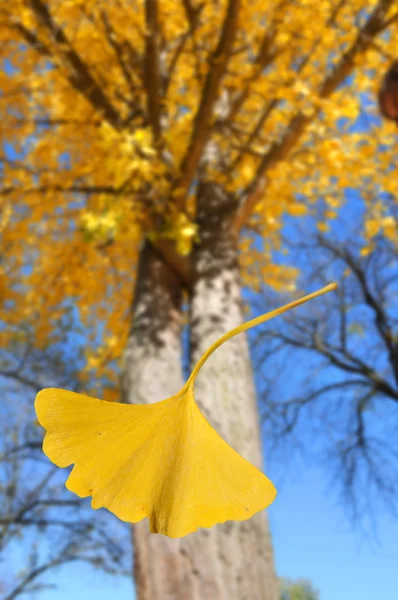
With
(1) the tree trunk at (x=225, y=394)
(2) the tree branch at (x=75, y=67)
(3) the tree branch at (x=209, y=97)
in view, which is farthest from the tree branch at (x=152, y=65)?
(1) the tree trunk at (x=225, y=394)

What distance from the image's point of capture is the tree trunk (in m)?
1.70

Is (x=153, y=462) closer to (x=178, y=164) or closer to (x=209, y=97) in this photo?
(x=209, y=97)

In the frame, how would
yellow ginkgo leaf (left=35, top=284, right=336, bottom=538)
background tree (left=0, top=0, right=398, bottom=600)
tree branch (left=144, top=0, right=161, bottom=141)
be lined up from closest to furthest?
yellow ginkgo leaf (left=35, top=284, right=336, bottom=538) < background tree (left=0, top=0, right=398, bottom=600) < tree branch (left=144, top=0, right=161, bottom=141)

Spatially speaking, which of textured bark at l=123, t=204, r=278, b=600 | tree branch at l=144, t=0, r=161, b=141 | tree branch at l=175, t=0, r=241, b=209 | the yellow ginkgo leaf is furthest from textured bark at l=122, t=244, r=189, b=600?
the yellow ginkgo leaf

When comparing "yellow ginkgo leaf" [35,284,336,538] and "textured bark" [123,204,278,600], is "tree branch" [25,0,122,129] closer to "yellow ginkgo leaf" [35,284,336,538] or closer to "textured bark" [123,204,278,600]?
"textured bark" [123,204,278,600]

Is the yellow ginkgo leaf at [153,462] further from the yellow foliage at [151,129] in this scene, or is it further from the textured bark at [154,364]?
the yellow foliage at [151,129]

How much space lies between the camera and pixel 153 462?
17.2 inches

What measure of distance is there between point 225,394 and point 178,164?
1446mm

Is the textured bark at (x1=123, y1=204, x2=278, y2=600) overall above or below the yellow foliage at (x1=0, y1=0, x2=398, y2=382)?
below

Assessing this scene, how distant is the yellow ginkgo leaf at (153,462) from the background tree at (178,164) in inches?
56.2

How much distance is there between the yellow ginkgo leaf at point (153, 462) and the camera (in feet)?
1.33

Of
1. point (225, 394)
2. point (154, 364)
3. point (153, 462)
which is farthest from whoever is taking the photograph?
point (154, 364)

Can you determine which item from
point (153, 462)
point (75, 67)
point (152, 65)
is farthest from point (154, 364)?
point (153, 462)

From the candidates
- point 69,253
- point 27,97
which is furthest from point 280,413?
point 27,97
